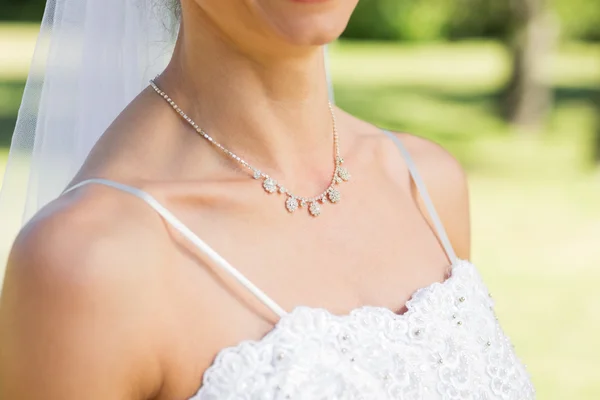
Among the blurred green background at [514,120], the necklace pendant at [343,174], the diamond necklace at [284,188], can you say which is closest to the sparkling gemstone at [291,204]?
the diamond necklace at [284,188]

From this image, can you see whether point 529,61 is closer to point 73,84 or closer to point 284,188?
point 73,84

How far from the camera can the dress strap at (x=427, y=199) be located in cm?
198

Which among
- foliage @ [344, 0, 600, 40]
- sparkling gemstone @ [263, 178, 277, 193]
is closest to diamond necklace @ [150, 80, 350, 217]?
sparkling gemstone @ [263, 178, 277, 193]

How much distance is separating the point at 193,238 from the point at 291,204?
0.77ft

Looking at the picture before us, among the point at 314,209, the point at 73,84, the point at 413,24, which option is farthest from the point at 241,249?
the point at 413,24

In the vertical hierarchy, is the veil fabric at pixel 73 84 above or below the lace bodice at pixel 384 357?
above

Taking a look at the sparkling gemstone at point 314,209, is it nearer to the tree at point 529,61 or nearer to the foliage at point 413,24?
the tree at point 529,61

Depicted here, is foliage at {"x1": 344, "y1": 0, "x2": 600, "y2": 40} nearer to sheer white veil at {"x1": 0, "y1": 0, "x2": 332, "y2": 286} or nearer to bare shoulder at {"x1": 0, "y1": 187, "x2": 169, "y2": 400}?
sheer white veil at {"x1": 0, "y1": 0, "x2": 332, "y2": 286}

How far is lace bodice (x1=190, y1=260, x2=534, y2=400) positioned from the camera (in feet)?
5.05

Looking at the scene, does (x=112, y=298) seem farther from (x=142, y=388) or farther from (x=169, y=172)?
(x=169, y=172)

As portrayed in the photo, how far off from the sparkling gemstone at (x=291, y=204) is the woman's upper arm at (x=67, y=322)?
15.4 inches

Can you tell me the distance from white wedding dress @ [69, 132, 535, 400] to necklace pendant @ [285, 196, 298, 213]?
192 millimetres

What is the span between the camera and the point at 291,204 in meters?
1.74

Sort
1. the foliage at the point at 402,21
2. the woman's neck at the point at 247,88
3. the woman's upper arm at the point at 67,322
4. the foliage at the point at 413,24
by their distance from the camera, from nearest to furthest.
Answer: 1. the woman's upper arm at the point at 67,322
2. the woman's neck at the point at 247,88
3. the foliage at the point at 413,24
4. the foliage at the point at 402,21
